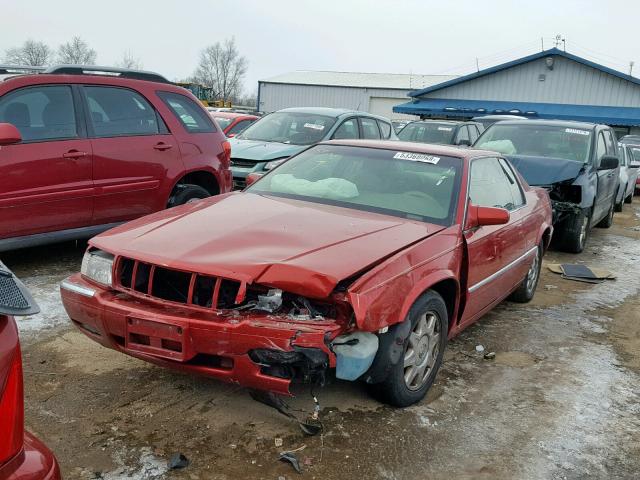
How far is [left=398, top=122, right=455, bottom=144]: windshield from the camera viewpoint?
13953mm

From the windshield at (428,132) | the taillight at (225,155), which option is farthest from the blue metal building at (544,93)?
the taillight at (225,155)

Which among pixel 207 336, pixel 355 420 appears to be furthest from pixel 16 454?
pixel 355 420

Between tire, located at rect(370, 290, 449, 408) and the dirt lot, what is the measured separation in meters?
0.11

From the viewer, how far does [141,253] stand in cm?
323

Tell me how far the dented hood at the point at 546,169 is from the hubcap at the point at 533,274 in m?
2.25

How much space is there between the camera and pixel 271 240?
3352 millimetres

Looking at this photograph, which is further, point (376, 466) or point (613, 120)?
point (613, 120)

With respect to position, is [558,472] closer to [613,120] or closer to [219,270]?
[219,270]

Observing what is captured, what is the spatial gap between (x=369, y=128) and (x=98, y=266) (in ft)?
26.1

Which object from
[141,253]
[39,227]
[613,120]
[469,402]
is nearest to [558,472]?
[469,402]

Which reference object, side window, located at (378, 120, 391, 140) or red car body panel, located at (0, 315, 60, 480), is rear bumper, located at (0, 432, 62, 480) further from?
side window, located at (378, 120, 391, 140)

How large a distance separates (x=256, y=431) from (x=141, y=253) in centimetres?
111

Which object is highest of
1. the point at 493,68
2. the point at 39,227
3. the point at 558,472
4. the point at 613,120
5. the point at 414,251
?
the point at 493,68

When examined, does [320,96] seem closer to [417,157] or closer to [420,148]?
[420,148]
